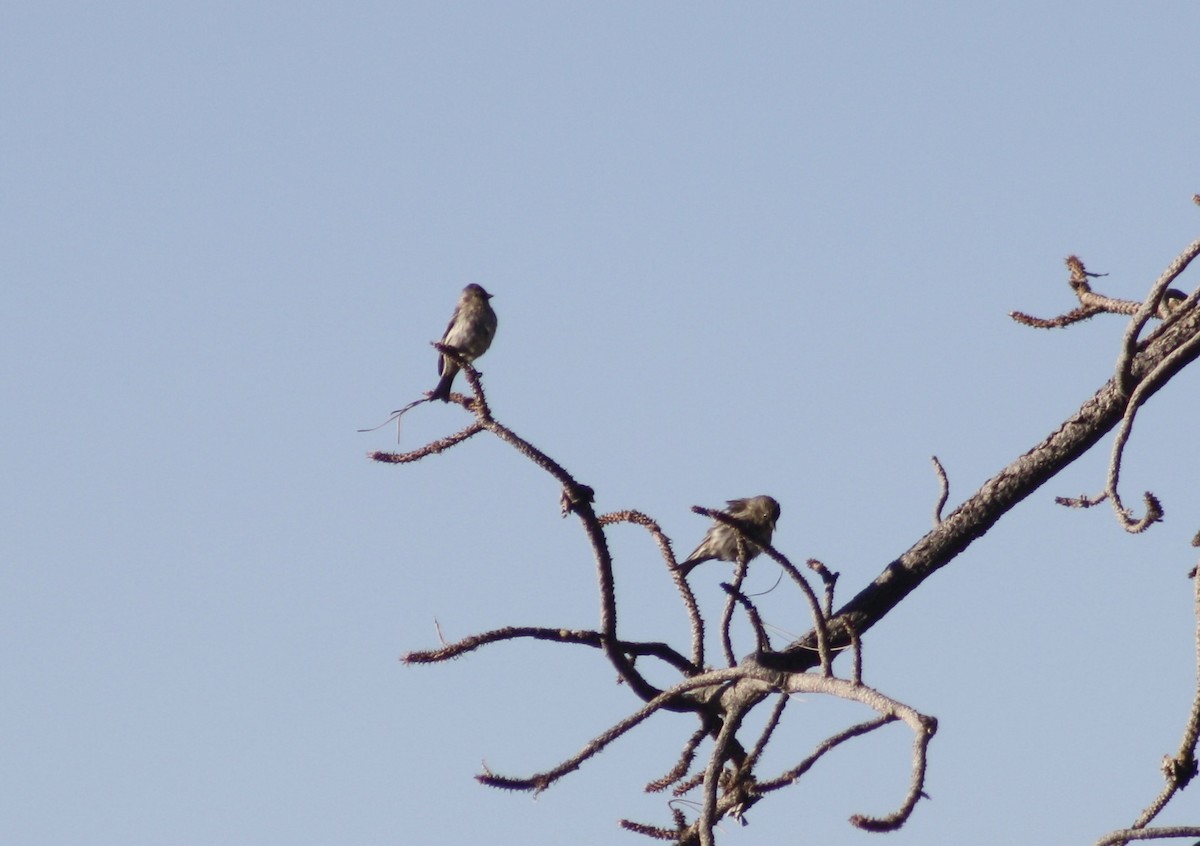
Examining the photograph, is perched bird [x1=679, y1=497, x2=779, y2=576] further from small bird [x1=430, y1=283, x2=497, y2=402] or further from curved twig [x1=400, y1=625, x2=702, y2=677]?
curved twig [x1=400, y1=625, x2=702, y2=677]

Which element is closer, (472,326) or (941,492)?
(941,492)

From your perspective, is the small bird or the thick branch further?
the small bird

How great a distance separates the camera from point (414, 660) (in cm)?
420

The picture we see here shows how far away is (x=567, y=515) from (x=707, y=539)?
219 inches

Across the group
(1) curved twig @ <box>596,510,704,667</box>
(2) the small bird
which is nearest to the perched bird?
(2) the small bird

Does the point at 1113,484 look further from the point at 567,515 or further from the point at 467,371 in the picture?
the point at 467,371

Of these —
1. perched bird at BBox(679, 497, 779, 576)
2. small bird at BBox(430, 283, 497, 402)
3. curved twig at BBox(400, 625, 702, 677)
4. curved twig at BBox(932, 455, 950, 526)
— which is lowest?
curved twig at BBox(400, 625, 702, 677)

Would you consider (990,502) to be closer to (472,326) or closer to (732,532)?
(732,532)

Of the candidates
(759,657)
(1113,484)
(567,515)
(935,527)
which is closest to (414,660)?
(567,515)

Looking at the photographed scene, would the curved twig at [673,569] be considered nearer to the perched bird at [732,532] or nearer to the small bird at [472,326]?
the perched bird at [732,532]

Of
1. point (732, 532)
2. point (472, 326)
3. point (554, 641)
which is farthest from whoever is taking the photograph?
point (472, 326)

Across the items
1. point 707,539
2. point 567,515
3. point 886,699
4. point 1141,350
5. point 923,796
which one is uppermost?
point 707,539

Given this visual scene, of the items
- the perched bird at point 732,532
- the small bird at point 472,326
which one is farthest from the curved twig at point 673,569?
the small bird at point 472,326

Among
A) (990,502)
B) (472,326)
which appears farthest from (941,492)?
(472,326)
